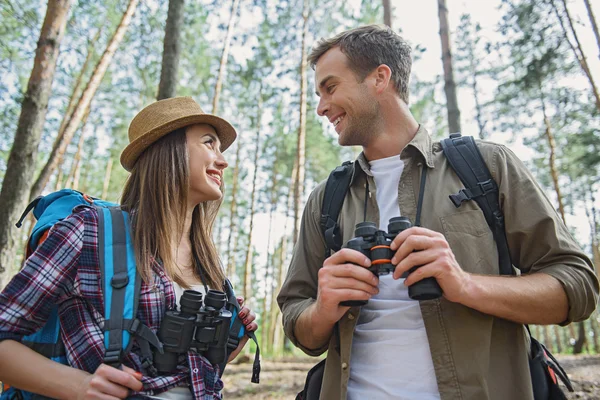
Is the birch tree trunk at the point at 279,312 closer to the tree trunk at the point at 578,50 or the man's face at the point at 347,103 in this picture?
the tree trunk at the point at 578,50

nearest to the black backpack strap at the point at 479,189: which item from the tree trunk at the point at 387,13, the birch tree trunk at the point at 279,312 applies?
the tree trunk at the point at 387,13

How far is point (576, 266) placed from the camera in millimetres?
1854

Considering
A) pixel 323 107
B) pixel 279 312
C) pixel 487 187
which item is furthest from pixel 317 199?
pixel 279 312

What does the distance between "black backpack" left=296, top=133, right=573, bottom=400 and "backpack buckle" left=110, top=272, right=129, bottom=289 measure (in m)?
1.11

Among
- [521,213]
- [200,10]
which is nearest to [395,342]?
[521,213]

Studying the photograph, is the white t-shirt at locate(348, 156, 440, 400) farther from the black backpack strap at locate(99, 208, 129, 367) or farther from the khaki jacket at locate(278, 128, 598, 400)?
the black backpack strap at locate(99, 208, 129, 367)

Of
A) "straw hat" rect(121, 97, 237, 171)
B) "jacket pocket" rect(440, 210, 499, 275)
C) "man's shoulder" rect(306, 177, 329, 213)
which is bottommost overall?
"jacket pocket" rect(440, 210, 499, 275)

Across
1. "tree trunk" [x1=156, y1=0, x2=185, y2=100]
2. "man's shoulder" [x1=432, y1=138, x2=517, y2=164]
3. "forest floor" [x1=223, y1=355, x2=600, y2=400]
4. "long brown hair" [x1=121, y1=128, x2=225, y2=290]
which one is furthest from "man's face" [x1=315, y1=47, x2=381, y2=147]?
"forest floor" [x1=223, y1=355, x2=600, y2=400]

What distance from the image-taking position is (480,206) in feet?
6.81

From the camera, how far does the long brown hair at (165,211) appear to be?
2411 mm

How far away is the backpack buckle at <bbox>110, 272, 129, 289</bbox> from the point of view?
2.04 metres

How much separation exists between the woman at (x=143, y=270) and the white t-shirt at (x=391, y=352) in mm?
863

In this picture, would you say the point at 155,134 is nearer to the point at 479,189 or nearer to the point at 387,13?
the point at 479,189

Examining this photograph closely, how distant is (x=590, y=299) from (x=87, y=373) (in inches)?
93.2
